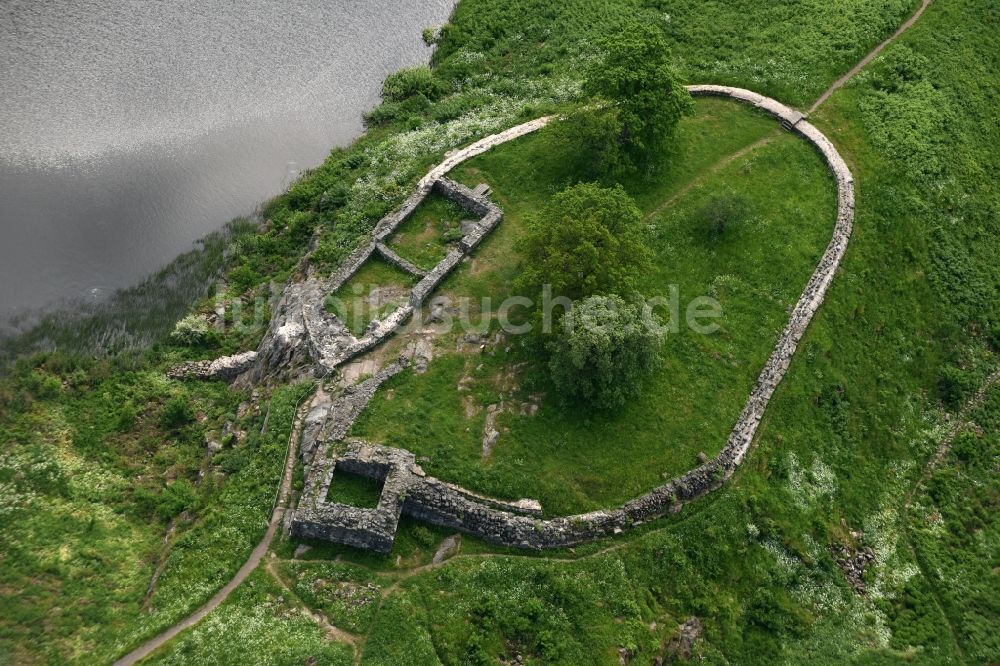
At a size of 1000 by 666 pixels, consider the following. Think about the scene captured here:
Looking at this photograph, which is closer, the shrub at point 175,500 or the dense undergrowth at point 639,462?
the dense undergrowth at point 639,462

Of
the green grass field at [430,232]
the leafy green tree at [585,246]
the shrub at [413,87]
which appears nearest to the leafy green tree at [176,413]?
the green grass field at [430,232]

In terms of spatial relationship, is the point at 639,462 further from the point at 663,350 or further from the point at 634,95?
the point at 634,95

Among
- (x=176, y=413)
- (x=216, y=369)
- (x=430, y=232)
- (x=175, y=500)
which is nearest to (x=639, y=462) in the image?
(x=430, y=232)

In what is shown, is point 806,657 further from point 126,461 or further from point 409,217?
point 126,461

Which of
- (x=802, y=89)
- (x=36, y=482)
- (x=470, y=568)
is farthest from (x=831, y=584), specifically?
(x=36, y=482)

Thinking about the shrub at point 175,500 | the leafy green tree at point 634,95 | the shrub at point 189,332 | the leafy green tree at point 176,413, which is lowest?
the shrub at point 175,500

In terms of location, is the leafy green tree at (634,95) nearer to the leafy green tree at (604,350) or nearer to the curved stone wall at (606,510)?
the curved stone wall at (606,510)
